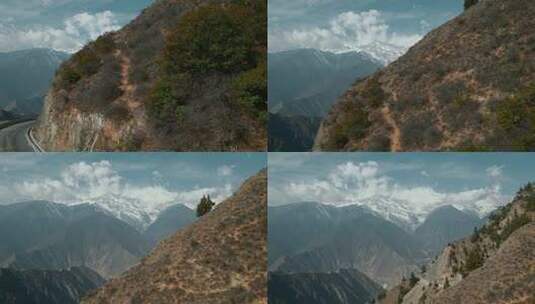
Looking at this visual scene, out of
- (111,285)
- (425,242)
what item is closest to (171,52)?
(111,285)

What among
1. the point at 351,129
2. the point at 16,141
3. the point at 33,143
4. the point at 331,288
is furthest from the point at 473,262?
the point at 331,288

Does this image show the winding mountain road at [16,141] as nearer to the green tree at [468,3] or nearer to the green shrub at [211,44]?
the green shrub at [211,44]

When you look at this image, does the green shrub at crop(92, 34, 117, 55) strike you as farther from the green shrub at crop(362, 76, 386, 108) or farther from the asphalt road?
the green shrub at crop(362, 76, 386, 108)

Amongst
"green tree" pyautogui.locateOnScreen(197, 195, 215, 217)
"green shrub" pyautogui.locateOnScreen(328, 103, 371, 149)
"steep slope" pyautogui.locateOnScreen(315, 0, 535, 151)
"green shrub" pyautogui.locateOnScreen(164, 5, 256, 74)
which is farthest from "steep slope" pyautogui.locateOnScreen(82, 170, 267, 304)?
"steep slope" pyautogui.locateOnScreen(315, 0, 535, 151)

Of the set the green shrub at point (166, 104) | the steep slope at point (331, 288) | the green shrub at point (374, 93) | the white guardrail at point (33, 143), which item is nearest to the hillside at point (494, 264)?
the green shrub at point (374, 93)

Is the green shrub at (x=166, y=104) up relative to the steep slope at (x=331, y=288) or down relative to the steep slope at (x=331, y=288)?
up

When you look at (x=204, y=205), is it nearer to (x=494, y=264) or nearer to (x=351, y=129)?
(x=351, y=129)
